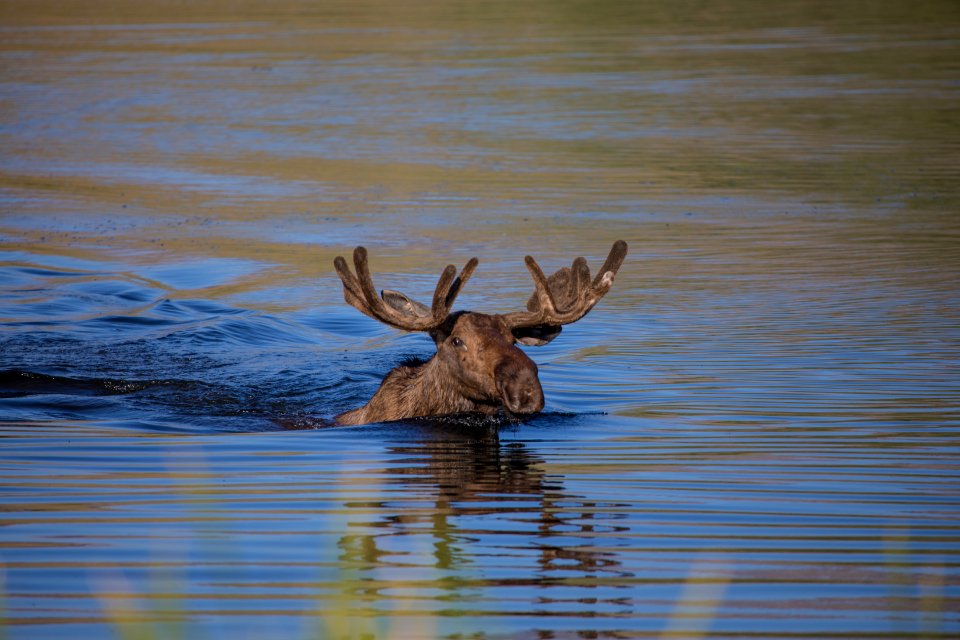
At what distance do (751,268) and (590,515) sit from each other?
8.64 m

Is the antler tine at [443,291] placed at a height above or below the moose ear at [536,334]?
above

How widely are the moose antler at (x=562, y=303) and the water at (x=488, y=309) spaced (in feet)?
2.20

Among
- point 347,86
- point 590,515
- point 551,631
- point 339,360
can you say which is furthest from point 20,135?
point 551,631

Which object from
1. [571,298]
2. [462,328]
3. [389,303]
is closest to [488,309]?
[571,298]

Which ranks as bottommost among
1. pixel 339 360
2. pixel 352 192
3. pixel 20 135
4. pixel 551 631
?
pixel 551 631

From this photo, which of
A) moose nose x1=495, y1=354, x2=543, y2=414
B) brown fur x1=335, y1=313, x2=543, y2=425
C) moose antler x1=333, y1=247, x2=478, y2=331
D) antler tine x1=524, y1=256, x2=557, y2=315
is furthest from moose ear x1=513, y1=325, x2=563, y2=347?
moose nose x1=495, y1=354, x2=543, y2=414

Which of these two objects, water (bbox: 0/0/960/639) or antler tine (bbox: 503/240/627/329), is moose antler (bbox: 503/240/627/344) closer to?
antler tine (bbox: 503/240/627/329)

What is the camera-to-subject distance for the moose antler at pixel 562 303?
31.1ft

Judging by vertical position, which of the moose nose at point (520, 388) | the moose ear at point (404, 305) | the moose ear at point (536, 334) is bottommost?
the moose nose at point (520, 388)

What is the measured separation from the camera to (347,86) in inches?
1184

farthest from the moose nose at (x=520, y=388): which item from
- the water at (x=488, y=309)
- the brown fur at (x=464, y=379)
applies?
the water at (x=488, y=309)

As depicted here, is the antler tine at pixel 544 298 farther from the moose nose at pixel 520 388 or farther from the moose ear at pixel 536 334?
the moose nose at pixel 520 388

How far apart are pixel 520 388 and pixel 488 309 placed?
5.14 m

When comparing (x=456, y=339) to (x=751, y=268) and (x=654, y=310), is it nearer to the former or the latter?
(x=654, y=310)
